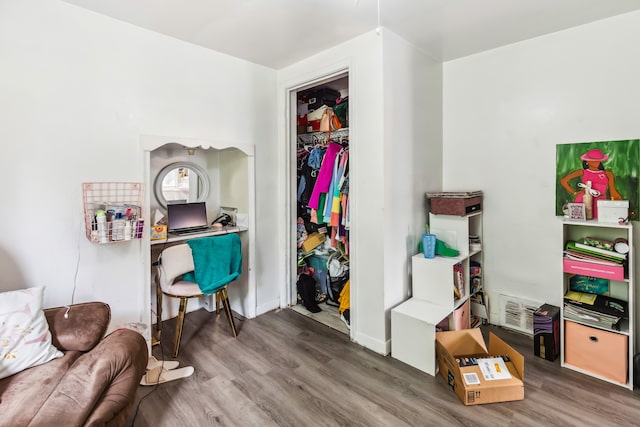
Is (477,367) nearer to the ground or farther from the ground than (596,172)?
nearer to the ground

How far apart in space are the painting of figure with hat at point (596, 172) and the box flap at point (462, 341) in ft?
3.93

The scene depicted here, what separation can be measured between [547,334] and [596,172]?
47.6 inches

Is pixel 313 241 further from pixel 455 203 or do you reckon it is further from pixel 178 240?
pixel 455 203

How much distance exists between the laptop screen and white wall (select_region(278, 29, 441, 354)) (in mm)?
1438

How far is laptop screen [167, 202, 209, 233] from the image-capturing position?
2852mm

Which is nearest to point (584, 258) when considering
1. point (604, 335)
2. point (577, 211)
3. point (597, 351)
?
point (577, 211)

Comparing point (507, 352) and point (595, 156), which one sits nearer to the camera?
point (507, 352)

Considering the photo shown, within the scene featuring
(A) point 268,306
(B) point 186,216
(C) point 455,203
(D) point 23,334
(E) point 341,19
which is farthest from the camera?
(A) point 268,306

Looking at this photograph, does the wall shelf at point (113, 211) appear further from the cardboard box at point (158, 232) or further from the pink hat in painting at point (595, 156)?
the pink hat in painting at point (595, 156)

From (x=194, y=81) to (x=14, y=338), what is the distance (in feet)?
6.56

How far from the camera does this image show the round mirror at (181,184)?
116 inches

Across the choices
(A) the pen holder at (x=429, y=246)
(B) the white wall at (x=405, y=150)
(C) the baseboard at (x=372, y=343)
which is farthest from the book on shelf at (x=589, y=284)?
(C) the baseboard at (x=372, y=343)

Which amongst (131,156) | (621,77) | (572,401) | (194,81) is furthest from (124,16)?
(572,401)

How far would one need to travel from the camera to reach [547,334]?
232 centimetres
